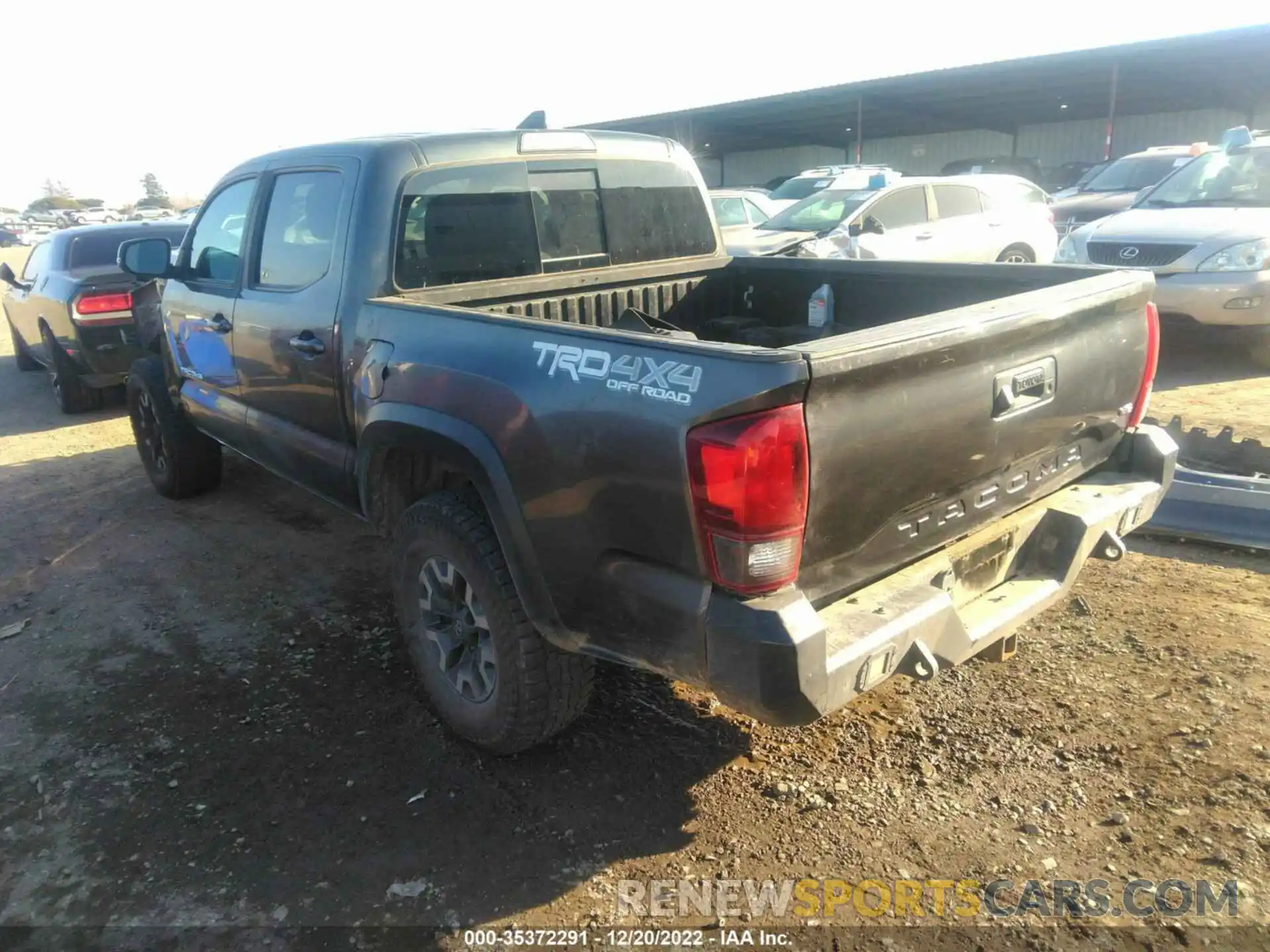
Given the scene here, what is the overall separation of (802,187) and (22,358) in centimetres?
1218

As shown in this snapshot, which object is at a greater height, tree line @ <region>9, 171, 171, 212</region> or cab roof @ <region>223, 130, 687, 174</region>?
cab roof @ <region>223, 130, 687, 174</region>

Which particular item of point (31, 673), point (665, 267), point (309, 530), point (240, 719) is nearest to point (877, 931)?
point (240, 719)

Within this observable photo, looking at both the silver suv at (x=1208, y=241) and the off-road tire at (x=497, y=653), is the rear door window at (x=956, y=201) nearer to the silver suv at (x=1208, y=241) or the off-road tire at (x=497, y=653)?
the silver suv at (x=1208, y=241)

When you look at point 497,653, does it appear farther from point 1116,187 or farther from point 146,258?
point 1116,187

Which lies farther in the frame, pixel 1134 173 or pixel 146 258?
pixel 1134 173

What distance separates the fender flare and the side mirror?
8.97 ft

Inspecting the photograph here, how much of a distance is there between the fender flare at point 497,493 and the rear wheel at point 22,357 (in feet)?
32.5

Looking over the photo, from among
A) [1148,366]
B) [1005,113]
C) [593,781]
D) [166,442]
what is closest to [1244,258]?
[1148,366]

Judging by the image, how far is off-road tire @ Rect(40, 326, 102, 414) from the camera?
849 centimetres

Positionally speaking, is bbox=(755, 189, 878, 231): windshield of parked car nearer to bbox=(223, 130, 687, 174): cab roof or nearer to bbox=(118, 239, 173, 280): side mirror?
bbox=(223, 130, 687, 174): cab roof

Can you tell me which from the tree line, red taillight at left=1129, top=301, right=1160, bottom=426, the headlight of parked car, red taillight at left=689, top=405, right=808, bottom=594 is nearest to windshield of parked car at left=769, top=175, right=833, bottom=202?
the headlight of parked car

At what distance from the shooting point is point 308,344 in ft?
12.1

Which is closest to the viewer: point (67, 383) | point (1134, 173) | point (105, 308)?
point (105, 308)

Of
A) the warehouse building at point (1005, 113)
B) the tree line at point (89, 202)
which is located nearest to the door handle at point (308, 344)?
the warehouse building at point (1005, 113)
